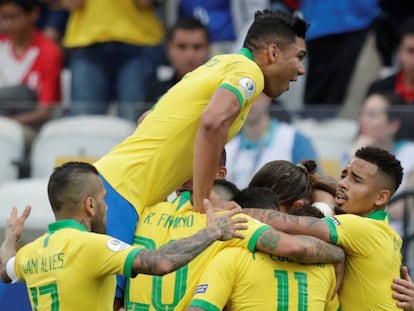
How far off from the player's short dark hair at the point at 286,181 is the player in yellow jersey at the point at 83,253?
77 centimetres

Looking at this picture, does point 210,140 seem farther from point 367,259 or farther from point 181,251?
point 367,259

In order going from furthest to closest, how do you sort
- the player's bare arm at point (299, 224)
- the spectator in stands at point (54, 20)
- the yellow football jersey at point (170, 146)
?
the spectator in stands at point (54, 20) < the yellow football jersey at point (170, 146) < the player's bare arm at point (299, 224)

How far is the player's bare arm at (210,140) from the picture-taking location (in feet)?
Result: 23.7

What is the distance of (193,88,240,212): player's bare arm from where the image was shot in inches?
284

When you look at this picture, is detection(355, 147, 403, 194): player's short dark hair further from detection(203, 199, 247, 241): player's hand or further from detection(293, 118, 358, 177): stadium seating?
detection(293, 118, 358, 177): stadium seating

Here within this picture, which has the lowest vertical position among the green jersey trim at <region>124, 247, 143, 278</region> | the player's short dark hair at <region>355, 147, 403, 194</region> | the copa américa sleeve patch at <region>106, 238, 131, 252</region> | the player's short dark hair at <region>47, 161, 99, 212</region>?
the green jersey trim at <region>124, 247, 143, 278</region>

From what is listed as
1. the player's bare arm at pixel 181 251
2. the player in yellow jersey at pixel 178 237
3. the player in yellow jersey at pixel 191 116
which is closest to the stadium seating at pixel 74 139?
the player in yellow jersey at pixel 191 116

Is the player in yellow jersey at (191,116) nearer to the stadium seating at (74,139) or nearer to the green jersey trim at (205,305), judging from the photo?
the green jersey trim at (205,305)

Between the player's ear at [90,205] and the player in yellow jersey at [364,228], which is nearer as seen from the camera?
the player's ear at [90,205]

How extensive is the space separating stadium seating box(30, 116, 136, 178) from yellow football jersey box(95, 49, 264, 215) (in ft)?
11.8

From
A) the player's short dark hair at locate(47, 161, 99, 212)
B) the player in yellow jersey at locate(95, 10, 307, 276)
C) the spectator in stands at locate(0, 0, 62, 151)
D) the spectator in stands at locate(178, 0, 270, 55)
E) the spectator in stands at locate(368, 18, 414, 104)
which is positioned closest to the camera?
the player's short dark hair at locate(47, 161, 99, 212)

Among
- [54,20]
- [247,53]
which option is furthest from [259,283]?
[54,20]

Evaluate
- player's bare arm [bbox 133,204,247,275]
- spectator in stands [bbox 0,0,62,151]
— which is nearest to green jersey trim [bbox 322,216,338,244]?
player's bare arm [bbox 133,204,247,275]

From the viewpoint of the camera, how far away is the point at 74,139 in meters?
11.4
